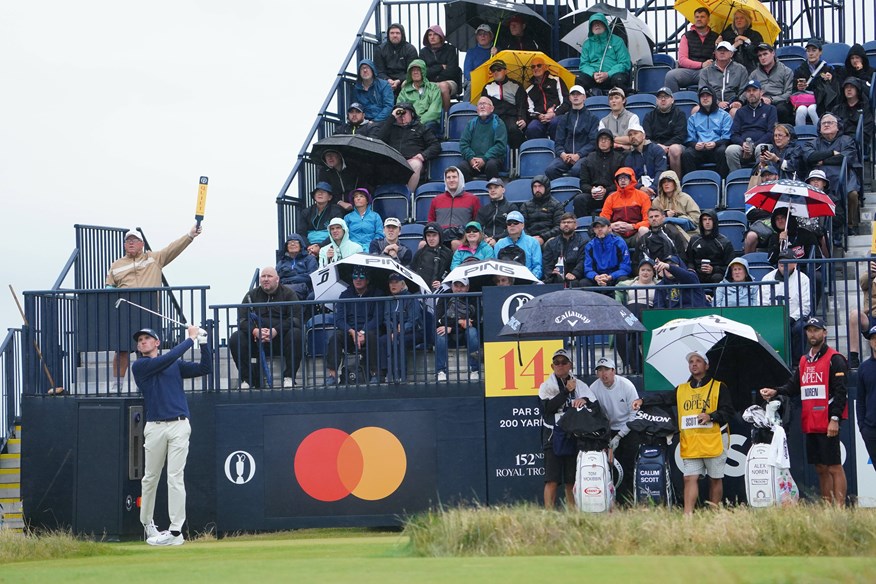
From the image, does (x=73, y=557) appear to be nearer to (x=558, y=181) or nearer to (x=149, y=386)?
(x=149, y=386)

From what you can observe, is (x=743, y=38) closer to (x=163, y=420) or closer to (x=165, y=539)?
(x=163, y=420)

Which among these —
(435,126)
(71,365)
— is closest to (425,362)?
(71,365)

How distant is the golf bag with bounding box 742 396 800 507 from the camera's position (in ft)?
51.3

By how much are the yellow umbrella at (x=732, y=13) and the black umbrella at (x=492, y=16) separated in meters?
2.86

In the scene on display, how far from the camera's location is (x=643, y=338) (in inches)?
673

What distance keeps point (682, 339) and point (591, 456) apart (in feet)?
5.88

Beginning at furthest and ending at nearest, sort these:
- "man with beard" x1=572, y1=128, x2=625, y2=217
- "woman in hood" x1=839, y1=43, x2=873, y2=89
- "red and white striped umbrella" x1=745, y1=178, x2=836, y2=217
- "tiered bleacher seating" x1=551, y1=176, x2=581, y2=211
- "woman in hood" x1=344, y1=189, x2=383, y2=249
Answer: "woman in hood" x1=839, y1=43, x2=873, y2=89
"tiered bleacher seating" x1=551, y1=176, x2=581, y2=211
"woman in hood" x1=344, y1=189, x2=383, y2=249
"man with beard" x1=572, y1=128, x2=625, y2=217
"red and white striped umbrella" x1=745, y1=178, x2=836, y2=217

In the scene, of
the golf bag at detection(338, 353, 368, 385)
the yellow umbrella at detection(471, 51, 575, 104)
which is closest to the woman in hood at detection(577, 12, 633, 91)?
the yellow umbrella at detection(471, 51, 575, 104)

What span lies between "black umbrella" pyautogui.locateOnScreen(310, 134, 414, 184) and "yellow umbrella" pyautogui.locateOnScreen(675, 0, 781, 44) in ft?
17.9

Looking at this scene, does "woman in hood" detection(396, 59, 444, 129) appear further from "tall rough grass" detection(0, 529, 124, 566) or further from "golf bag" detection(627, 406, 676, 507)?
"tall rough grass" detection(0, 529, 124, 566)

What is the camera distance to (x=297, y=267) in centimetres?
2027

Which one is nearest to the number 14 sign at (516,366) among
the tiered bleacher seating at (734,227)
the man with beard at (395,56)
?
the tiered bleacher seating at (734,227)

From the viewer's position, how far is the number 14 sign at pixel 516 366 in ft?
56.7

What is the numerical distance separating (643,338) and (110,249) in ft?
26.1
